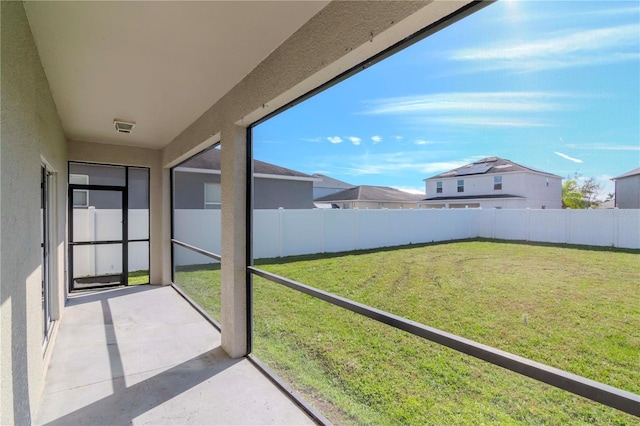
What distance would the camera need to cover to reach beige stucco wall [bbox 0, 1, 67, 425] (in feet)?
4.82

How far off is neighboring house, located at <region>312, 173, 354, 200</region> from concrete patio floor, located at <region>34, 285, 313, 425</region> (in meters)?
2.00

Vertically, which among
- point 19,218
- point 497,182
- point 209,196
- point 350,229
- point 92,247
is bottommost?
point 92,247

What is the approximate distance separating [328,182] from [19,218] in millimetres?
2595

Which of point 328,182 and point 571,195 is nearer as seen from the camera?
point 571,195

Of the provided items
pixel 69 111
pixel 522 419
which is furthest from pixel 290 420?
pixel 69 111

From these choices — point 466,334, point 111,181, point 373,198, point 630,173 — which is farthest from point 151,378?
point 111,181

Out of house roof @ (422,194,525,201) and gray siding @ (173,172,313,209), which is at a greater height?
gray siding @ (173,172,313,209)

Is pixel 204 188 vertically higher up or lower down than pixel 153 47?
lower down

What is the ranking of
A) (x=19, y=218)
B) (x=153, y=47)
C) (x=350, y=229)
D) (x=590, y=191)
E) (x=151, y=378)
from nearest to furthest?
(x=590, y=191) → (x=19, y=218) → (x=153, y=47) → (x=151, y=378) → (x=350, y=229)

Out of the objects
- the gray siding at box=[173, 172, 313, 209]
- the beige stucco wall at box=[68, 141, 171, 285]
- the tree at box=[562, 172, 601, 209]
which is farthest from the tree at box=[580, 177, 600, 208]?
the beige stucco wall at box=[68, 141, 171, 285]

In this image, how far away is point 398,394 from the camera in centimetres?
237

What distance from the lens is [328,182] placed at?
361cm

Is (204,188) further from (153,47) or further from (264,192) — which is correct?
(153,47)

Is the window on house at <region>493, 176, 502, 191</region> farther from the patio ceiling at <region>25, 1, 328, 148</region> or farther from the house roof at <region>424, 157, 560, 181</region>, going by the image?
the patio ceiling at <region>25, 1, 328, 148</region>
